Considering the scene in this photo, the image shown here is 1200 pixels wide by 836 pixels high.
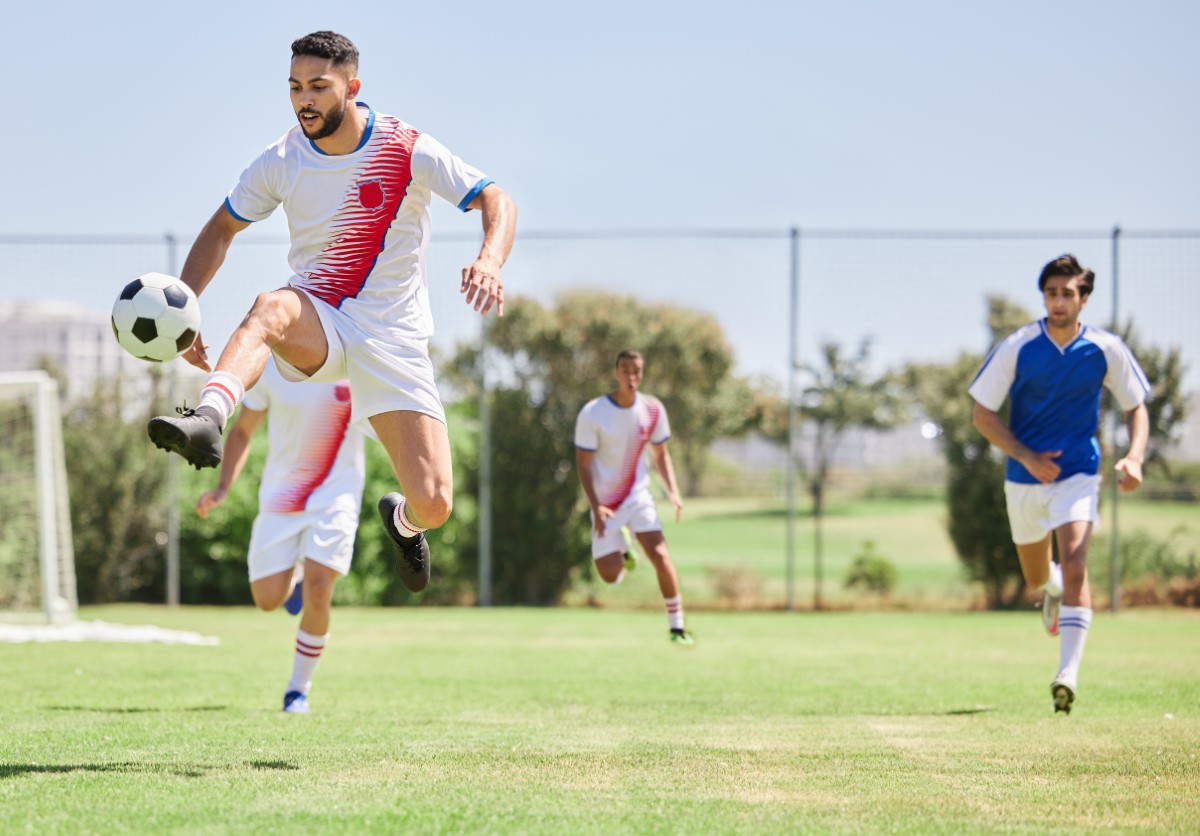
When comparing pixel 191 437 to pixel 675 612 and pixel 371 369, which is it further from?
pixel 675 612

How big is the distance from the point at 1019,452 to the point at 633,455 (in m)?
3.95

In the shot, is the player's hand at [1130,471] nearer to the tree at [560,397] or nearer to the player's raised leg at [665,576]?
the player's raised leg at [665,576]

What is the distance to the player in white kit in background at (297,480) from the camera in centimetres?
804

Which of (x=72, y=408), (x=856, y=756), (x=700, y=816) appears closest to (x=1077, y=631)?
(x=856, y=756)

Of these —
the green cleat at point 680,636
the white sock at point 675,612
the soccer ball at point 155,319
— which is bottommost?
the green cleat at point 680,636

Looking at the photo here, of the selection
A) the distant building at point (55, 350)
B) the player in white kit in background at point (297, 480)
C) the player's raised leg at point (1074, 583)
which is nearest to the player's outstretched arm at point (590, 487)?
the player in white kit in background at point (297, 480)

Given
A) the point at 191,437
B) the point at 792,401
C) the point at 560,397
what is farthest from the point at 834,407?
the point at 191,437

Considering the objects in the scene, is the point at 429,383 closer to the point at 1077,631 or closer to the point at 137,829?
the point at 137,829

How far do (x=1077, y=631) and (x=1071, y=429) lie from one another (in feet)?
Answer: 3.84

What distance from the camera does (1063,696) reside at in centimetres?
676

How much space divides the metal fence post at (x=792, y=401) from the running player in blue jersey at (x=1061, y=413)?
874cm

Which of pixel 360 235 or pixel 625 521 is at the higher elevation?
pixel 360 235

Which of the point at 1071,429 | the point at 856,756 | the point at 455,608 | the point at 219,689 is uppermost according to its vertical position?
the point at 1071,429

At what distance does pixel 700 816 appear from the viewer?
160 inches
